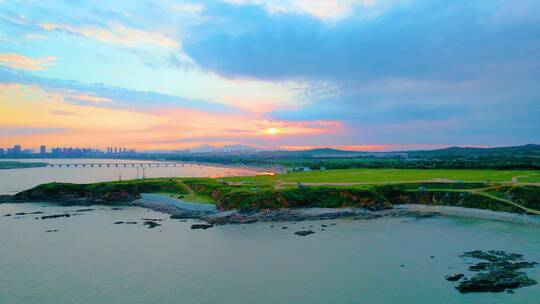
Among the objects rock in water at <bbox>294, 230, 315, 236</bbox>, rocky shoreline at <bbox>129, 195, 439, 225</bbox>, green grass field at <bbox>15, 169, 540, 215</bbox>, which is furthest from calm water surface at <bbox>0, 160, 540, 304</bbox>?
green grass field at <bbox>15, 169, 540, 215</bbox>

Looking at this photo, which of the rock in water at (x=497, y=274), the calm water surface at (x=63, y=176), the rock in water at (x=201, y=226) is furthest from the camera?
the calm water surface at (x=63, y=176)

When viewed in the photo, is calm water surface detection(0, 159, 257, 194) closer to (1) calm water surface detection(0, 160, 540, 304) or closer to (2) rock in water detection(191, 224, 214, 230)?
(1) calm water surface detection(0, 160, 540, 304)

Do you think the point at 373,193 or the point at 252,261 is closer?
the point at 252,261

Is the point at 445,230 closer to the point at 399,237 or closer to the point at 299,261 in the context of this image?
the point at 399,237

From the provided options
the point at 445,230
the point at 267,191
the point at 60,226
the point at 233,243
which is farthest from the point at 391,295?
the point at 60,226

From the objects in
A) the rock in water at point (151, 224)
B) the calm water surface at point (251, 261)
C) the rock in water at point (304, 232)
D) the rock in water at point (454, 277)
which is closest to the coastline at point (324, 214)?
the calm water surface at point (251, 261)

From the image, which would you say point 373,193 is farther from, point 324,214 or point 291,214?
point 291,214

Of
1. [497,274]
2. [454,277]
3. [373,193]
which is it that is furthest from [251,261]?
[373,193]

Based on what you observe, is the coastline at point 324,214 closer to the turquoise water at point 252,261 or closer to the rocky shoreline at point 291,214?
the rocky shoreline at point 291,214
